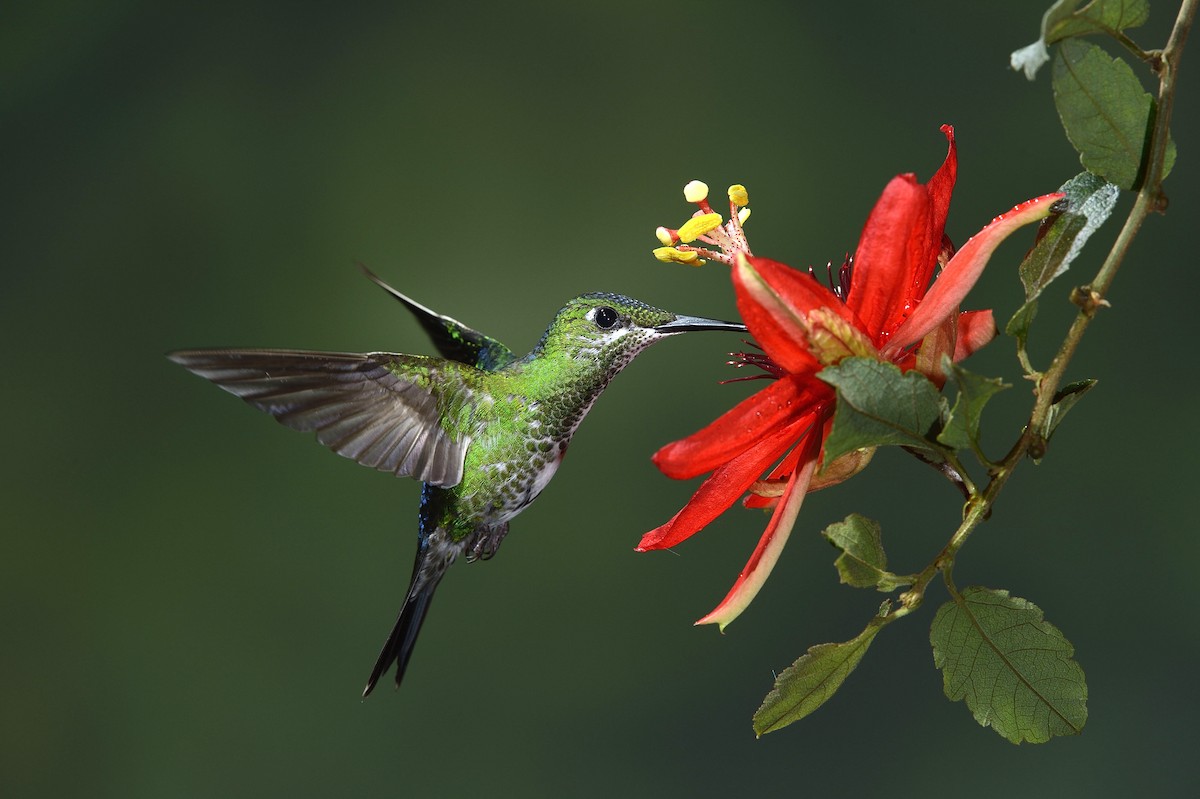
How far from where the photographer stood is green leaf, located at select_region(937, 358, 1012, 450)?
0.41 m

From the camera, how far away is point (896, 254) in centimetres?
49

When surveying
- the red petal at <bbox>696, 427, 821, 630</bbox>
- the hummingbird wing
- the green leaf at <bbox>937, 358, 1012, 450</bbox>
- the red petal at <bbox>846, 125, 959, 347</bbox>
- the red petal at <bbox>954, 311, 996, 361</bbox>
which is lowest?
the red petal at <bbox>696, 427, 821, 630</bbox>

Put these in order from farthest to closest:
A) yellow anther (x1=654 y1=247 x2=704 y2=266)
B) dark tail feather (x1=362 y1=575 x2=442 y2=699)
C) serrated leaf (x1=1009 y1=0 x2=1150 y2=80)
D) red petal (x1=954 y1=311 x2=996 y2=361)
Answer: dark tail feather (x1=362 y1=575 x2=442 y2=699) < yellow anther (x1=654 y1=247 x2=704 y2=266) < red petal (x1=954 y1=311 x2=996 y2=361) < serrated leaf (x1=1009 y1=0 x2=1150 y2=80)

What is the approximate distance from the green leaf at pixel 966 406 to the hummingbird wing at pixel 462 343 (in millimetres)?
460

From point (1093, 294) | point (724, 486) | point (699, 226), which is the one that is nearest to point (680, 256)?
point (699, 226)

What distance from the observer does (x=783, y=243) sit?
232 cm

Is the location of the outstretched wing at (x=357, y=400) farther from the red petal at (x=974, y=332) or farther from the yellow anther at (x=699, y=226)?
the red petal at (x=974, y=332)

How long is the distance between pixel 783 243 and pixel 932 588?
71 cm

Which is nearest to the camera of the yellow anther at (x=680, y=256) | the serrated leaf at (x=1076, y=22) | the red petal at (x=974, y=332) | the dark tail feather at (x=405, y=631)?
the serrated leaf at (x=1076, y=22)

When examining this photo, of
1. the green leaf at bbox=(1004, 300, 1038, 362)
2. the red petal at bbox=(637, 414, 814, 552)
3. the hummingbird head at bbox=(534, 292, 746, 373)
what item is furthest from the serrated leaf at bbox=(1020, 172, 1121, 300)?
the hummingbird head at bbox=(534, 292, 746, 373)

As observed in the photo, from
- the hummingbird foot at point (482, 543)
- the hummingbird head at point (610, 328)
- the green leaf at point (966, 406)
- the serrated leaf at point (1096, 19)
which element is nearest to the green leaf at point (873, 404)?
the green leaf at point (966, 406)

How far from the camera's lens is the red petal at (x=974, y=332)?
1.74ft

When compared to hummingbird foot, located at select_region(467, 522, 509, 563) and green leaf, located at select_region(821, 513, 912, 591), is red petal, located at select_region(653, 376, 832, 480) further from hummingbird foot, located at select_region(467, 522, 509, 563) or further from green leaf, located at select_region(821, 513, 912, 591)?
hummingbird foot, located at select_region(467, 522, 509, 563)

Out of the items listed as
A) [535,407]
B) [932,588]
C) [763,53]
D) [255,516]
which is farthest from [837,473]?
→ [763,53]
